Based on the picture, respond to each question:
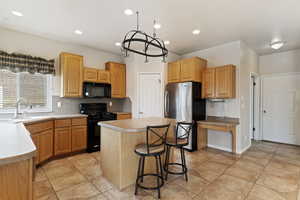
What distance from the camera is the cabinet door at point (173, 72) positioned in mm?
4459

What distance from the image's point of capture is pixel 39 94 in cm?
378

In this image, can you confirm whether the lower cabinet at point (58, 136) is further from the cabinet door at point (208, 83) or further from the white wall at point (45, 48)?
the cabinet door at point (208, 83)

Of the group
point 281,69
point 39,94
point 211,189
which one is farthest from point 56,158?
point 281,69

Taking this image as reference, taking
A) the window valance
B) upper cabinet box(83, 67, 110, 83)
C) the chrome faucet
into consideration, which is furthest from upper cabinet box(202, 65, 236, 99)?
the chrome faucet

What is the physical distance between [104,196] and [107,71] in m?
3.33

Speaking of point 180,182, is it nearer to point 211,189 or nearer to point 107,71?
point 211,189

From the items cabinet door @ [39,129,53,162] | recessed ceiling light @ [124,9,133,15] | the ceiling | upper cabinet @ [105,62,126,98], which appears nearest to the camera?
the ceiling

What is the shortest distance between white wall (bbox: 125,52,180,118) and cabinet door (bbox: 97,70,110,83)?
Answer: 65cm

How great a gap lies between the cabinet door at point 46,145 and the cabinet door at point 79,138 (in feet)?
1.57

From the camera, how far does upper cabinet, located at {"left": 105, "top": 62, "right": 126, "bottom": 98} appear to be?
4.70 meters

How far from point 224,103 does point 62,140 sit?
4.12 m

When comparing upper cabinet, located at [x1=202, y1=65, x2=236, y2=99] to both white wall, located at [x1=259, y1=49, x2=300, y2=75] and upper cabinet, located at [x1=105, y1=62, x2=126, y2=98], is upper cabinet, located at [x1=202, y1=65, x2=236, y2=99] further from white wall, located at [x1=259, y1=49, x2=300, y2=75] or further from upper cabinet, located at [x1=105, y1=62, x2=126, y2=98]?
upper cabinet, located at [x1=105, y1=62, x2=126, y2=98]

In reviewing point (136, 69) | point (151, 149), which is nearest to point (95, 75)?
point (136, 69)

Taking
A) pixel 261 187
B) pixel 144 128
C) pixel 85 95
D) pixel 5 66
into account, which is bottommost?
pixel 261 187
